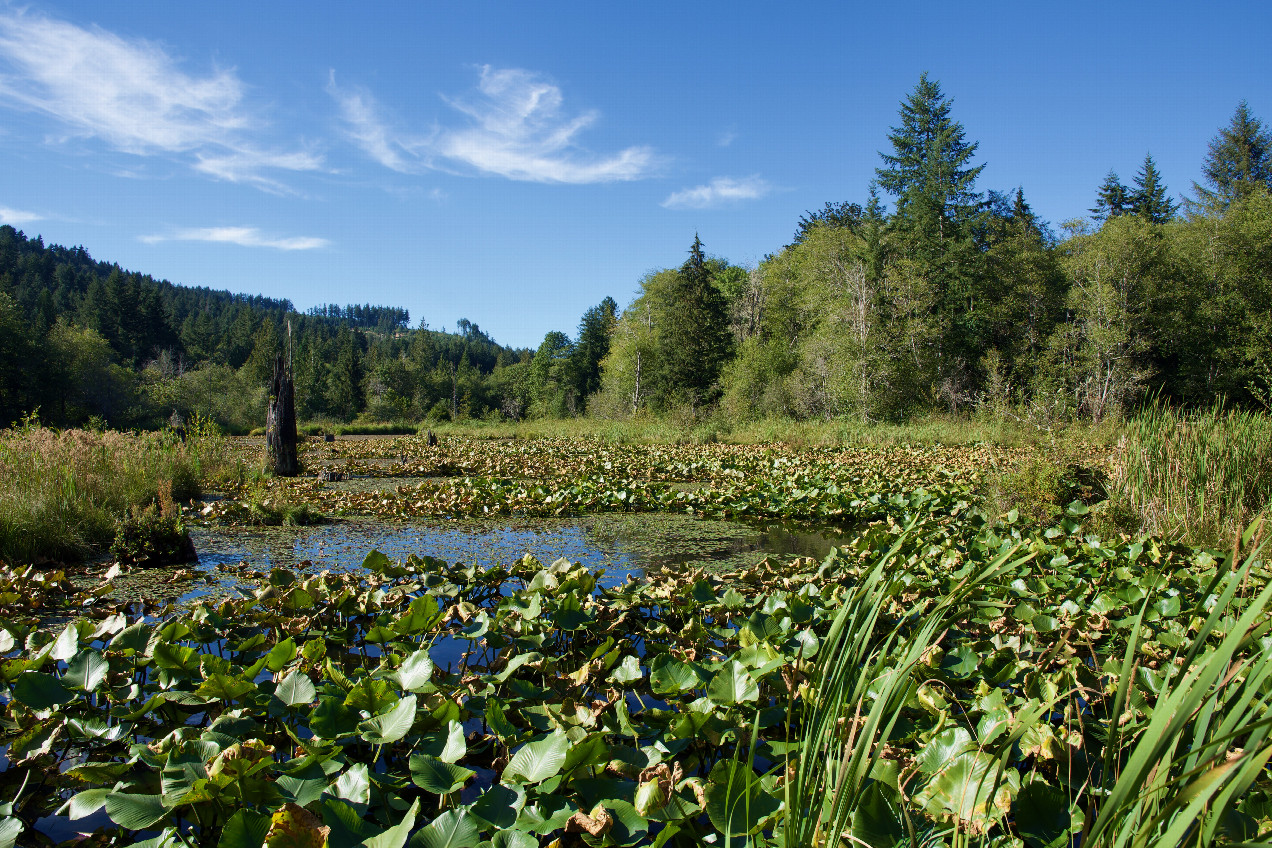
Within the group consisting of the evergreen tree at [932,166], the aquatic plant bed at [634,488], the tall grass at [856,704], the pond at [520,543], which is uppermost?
the evergreen tree at [932,166]

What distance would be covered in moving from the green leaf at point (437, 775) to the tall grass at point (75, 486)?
171 inches

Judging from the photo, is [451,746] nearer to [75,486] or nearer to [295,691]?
[295,691]

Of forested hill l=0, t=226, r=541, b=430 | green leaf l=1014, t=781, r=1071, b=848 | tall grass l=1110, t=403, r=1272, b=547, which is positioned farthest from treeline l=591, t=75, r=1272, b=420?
green leaf l=1014, t=781, r=1071, b=848

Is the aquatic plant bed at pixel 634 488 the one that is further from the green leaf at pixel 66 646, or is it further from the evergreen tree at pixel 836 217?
the evergreen tree at pixel 836 217

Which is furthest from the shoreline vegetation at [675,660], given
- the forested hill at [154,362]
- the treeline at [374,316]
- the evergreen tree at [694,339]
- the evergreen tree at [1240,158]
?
the treeline at [374,316]

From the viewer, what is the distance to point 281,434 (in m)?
9.45

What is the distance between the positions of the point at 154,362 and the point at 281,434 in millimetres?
50664

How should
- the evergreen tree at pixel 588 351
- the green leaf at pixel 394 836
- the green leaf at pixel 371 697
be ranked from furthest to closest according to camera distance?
1. the evergreen tree at pixel 588 351
2. the green leaf at pixel 371 697
3. the green leaf at pixel 394 836

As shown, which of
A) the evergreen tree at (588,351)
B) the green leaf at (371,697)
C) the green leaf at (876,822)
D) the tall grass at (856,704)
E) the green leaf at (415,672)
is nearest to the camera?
the tall grass at (856,704)

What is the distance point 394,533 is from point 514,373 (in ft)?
193

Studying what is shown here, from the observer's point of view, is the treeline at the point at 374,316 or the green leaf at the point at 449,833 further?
the treeline at the point at 374,316

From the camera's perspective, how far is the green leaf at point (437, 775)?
141 cm

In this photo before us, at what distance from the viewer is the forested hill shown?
25.0 m

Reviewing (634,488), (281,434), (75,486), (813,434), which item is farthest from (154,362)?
(634,488)
